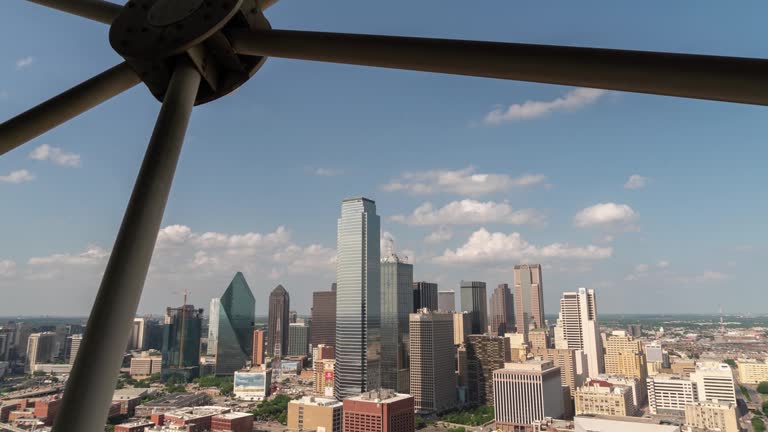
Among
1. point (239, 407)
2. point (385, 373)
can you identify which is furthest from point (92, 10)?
point (385, 373)

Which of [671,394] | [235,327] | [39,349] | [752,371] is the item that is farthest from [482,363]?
[39,349]

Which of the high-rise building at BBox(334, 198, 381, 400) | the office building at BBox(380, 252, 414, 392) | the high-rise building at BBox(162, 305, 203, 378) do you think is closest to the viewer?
the high-rise building at BBox(334, 198, 381, 400)

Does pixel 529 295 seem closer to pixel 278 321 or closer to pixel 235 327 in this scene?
pixel 278 321

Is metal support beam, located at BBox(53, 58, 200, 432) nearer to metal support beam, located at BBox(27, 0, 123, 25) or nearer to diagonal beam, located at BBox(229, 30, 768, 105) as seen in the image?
diagonal beam, located at BBox(229, 30, 768, 105)

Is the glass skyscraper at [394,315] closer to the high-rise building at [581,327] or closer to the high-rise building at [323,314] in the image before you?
the high-rise building at [323,314]

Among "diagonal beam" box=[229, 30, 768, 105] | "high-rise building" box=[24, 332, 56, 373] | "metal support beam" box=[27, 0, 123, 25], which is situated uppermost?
"metal support beam" box=[27, 0, 123, 25]

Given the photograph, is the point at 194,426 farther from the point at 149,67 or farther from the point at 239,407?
the point at 149,67

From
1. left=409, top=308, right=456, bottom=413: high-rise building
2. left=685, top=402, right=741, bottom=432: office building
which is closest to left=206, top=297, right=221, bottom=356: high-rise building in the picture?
left=409, top=308, right=456, bottom=413: high-rise building
